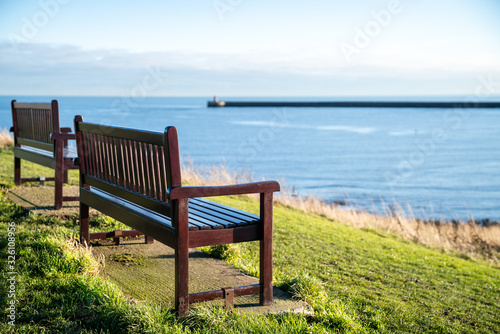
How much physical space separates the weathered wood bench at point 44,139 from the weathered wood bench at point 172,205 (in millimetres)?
2323

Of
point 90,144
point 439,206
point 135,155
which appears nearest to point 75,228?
point 90,144

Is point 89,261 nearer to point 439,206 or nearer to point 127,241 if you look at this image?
point 127,241

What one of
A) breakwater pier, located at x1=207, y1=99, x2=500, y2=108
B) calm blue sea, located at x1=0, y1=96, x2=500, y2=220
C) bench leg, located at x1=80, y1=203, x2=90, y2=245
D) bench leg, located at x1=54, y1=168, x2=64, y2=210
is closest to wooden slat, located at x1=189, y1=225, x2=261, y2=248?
bench leg, located at x1=80, y1=203, x2=90, y2=245

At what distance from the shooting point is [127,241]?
222 inches

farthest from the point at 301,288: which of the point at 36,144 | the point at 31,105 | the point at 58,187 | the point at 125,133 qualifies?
the point at 31,105

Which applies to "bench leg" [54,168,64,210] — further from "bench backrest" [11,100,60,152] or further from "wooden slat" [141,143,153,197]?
"wooden slat" [141,143,153,197]

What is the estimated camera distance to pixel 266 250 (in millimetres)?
3939

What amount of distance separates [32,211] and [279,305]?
426 cm

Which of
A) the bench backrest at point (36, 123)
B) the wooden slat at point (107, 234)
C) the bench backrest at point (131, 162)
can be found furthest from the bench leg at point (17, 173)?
the wooden slat at point (107, 234)

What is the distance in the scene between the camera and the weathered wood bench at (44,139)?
6977mm

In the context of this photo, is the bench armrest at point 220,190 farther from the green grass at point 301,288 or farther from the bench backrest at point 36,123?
the bench backrest at point 36,123

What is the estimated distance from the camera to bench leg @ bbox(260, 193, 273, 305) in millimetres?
3904

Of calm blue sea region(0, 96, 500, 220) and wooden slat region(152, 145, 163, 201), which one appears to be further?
calm blue sea region(0, 96, 500, 220)

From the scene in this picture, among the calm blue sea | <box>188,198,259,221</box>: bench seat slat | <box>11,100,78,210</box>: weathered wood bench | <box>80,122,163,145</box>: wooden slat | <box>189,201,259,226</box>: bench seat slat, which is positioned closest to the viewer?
<box>80,122,163,145</box>: wooden slat
